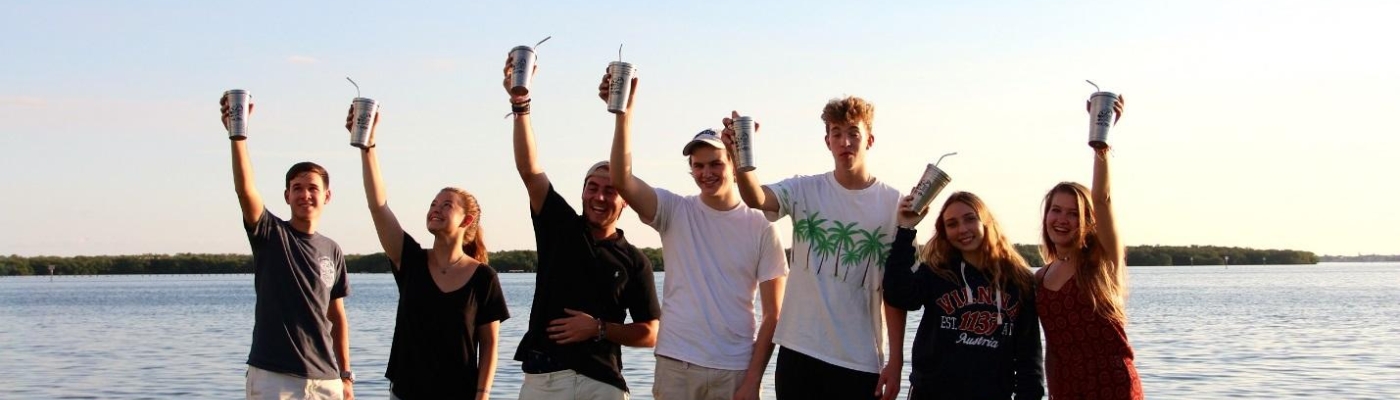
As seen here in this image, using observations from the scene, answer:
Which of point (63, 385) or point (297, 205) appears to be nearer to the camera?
point (297, 205)

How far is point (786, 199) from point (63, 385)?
1671 centimetres

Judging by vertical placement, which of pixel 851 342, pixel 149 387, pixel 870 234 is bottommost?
pixel 149 387

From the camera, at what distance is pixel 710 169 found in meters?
5.60

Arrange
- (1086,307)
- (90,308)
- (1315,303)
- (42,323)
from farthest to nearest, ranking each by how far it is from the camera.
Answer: (90,308), (1315,303), (42,323), (1086,307)

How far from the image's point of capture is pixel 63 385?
62.4ft

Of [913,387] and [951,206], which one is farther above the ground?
[951,206]

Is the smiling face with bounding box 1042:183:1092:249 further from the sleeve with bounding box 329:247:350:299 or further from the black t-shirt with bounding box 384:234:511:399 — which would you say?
the sleeve with bounding box 329:247:350:299

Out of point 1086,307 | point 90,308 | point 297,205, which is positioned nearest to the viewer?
point 1086,307

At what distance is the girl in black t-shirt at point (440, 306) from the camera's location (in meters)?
5.77

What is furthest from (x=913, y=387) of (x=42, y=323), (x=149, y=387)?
(x=42, y=323)

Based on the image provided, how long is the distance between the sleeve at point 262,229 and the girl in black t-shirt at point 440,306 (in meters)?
0.48

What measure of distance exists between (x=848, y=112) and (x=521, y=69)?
55.4 inches

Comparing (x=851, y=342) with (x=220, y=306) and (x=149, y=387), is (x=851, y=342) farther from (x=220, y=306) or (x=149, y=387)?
(x=220, y=306)


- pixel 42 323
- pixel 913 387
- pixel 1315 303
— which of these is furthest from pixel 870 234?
pixel 1315 303
